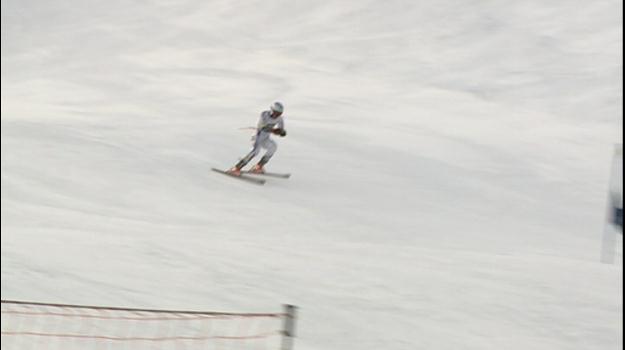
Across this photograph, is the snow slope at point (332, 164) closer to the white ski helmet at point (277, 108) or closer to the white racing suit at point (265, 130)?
the white racing suit at point (265, 130)

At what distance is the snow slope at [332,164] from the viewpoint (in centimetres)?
1086

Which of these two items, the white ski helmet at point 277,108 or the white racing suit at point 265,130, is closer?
the white ski helmet at point 277,108

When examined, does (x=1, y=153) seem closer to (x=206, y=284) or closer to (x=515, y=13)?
(x=206, y=284)

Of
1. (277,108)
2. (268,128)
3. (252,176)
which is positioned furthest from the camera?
(252,176)

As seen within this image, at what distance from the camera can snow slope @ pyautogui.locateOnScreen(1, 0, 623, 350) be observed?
10859 millimetres

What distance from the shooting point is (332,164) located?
1952cm

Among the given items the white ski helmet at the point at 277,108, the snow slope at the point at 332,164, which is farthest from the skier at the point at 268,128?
the snow slope at the point at 332,164

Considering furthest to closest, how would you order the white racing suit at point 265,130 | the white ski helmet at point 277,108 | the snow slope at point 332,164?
the white racing suit at point 265,130 < the white ski helmet at point 277,108 < the snow slope at point 332,164

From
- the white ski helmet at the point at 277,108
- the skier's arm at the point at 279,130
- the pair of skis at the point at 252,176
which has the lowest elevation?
the pair of skis at the point at 252,176

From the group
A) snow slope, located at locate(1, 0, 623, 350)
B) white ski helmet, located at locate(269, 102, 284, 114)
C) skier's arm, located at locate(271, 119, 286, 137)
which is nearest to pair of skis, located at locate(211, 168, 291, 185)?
snow slope, located at locate(1, 0, 623, 350)

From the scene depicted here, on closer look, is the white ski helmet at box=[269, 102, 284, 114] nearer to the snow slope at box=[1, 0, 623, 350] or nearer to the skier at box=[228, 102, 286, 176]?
the skier at box=[228, 102, 286, 176]

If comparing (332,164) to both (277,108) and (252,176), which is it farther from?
(277,108)

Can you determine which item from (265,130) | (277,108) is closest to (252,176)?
(265,130)

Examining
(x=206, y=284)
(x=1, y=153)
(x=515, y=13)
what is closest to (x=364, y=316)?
(x=206, y=284)
